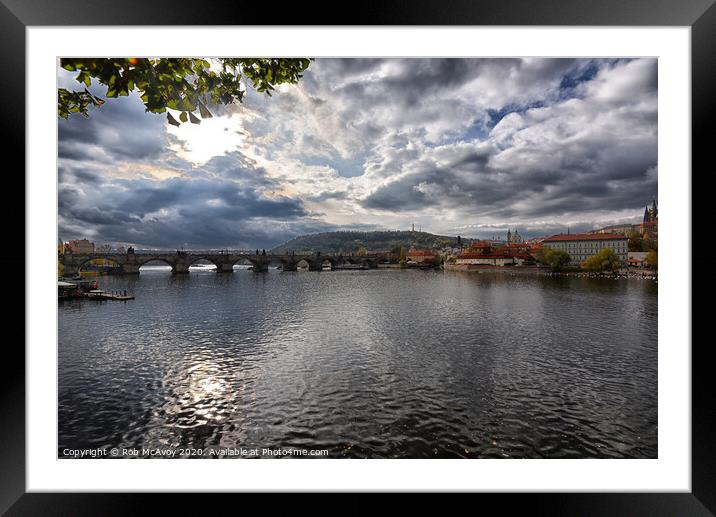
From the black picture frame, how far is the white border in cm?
11

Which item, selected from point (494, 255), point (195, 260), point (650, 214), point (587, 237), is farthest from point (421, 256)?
point (650, 214)

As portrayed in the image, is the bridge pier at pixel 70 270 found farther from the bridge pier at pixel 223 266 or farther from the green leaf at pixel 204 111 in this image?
the green leaf at pixel 204 111

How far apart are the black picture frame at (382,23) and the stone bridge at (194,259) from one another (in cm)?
1742

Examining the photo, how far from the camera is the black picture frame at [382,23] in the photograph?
2.29 m

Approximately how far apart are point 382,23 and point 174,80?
2.25 m

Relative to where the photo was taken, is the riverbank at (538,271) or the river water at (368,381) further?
the riverbank at (538,271)

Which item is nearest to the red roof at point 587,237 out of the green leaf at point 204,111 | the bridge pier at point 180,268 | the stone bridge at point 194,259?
the green leaf at point 204,111

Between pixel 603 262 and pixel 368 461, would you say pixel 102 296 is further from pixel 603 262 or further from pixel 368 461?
pixel 603 262

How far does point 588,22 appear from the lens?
2.36 meters

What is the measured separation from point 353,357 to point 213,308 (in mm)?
11560

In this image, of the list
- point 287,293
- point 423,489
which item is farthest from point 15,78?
point 287,293

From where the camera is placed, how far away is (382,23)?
2.29 m

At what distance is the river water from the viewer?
17.4ft

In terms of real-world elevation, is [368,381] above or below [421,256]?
below
